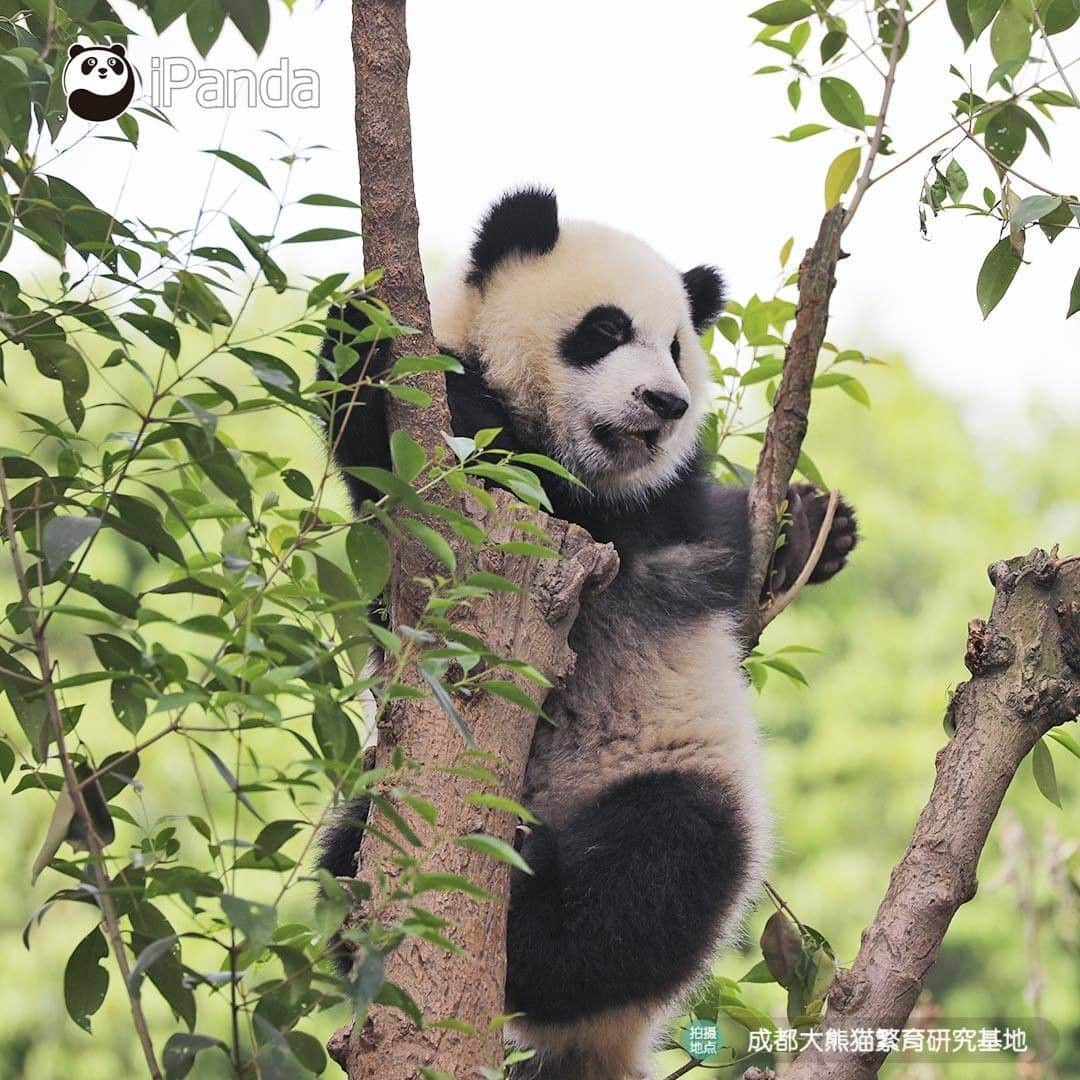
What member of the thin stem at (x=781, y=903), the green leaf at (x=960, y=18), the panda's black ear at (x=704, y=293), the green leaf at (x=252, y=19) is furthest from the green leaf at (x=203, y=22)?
the thin stem at (x=781, y=903)

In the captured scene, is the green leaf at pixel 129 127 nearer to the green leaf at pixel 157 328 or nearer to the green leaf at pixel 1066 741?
the green leaf at pixel 157 328

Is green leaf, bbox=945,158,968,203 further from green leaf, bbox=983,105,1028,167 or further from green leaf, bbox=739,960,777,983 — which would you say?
green leaf, bbox=739,960,777,983

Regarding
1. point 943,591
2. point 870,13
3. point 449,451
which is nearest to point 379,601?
point 449,451

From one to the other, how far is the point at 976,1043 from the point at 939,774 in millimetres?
969

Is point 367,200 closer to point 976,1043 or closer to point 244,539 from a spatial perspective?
point 244,539

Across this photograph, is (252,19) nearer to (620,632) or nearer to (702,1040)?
(620,632)

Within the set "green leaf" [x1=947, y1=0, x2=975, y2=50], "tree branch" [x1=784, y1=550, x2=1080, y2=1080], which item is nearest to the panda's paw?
"tree branch" [x1=784, y1=550, x2=1080, y2=1080]

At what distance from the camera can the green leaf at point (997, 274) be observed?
309cm

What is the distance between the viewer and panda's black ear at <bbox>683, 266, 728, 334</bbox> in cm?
446

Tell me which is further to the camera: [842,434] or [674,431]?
[842,434]

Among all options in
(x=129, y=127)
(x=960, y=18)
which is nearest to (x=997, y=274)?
(x=960, y=18)

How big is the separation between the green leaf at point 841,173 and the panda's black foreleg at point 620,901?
1707mm

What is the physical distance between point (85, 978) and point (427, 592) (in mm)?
997

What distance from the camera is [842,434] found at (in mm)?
14297
